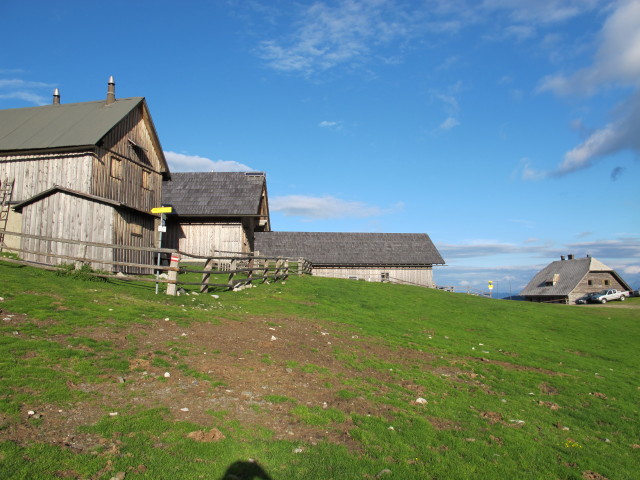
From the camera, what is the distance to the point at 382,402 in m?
9.47

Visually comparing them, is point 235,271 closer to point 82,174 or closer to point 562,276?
point 82,174

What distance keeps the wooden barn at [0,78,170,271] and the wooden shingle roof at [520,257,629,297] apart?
192 feet

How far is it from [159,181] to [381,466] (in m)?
28.7

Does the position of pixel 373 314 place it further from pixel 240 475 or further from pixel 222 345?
pixel 240 475

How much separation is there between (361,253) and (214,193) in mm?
20249

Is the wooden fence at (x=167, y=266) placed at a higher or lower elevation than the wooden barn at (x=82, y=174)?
lower

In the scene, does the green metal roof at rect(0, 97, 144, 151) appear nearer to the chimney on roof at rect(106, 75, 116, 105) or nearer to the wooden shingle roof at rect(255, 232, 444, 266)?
the chimney on roof at rect(106, 75, 116, 105)

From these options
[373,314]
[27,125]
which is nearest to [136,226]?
[27,125]

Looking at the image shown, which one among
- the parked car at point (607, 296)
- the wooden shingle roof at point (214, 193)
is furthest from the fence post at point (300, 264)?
the parked car at point (607, 296)

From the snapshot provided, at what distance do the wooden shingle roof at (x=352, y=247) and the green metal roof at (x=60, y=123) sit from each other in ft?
87.3

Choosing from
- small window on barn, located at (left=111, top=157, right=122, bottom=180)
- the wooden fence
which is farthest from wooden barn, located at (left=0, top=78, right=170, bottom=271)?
the wooden fence

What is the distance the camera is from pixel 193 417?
746 cm

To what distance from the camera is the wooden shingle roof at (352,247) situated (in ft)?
172

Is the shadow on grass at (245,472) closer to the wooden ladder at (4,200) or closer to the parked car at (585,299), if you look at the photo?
the wooden ladder at (4,200)
